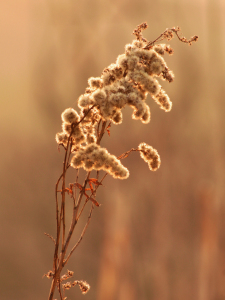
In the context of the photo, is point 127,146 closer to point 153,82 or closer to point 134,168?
point 134,168

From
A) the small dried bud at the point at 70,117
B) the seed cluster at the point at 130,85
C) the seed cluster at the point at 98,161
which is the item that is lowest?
the seed cluster at the point at 98,161

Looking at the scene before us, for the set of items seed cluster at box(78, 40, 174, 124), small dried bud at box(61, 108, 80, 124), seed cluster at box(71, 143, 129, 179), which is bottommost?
seed cluster at box(71, 143, 129, 179)

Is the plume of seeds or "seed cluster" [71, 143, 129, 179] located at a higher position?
the plume of seeds

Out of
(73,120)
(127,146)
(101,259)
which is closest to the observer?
(73,120)

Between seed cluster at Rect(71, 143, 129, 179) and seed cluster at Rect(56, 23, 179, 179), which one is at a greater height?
seed cluster at Rect(56, 23, 179, 179)

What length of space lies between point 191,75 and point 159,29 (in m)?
0.35

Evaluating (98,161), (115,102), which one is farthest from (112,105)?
(98,161)

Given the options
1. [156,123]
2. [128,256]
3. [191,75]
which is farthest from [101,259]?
[191,75]

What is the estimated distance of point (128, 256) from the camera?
175cm

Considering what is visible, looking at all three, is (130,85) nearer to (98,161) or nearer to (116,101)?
(116,101)

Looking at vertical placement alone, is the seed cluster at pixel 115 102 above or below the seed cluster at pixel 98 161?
above

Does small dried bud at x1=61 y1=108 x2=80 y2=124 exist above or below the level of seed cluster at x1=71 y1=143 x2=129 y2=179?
above

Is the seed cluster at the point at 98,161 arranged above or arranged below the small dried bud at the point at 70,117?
below

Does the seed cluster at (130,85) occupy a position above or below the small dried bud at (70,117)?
above
